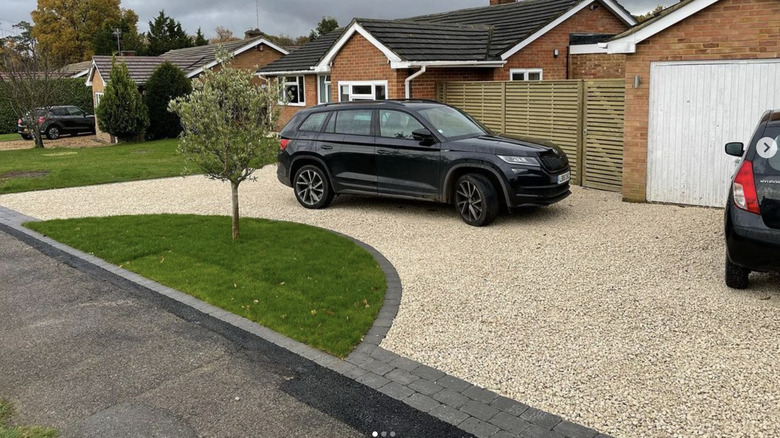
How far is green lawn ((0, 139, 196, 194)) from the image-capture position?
1563cm

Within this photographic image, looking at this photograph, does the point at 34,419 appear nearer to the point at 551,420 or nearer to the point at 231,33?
the point at 551,420

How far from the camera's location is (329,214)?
11148mm

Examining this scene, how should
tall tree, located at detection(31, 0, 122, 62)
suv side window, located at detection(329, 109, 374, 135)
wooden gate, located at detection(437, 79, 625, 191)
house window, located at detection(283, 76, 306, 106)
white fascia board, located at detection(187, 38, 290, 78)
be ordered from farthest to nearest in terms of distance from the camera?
tall tree, located at detection(31, 0, 122, 62) → white fascia board, located at detection(187, 38, 290, 78) → house window, located at detection(283, 76, 306, 106) → wooden gate, located at detection(437, 79, 625, 191) → suv side window, located at detection(329, 109, 374, 135)

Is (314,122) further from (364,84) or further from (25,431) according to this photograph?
(25,431)

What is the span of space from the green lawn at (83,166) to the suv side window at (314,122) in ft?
11.6

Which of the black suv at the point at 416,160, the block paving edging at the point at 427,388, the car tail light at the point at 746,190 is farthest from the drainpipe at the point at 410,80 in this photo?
the car tail light at the point at 746,190

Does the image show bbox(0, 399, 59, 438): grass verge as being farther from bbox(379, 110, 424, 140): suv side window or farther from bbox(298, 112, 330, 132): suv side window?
bbox(298, 112, 330, 132): suv side window

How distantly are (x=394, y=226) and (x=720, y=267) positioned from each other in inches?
175

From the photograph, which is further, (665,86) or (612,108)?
(612,108)

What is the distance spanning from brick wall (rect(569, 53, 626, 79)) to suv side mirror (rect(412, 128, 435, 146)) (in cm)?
1050

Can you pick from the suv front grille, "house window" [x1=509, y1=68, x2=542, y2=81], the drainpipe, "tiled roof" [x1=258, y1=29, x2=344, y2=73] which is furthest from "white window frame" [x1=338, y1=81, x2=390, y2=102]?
the suv front grille

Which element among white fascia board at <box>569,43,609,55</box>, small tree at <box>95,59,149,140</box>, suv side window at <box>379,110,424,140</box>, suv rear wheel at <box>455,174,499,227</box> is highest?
white fascia board at <box>569,43,609,55</box>

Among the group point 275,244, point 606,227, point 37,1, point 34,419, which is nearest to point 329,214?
point 275,244

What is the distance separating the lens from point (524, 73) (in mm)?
18656
